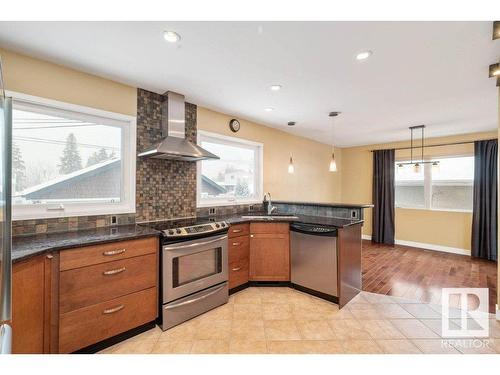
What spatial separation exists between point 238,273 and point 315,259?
0.98m

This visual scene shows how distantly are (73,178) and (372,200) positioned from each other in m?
6.03

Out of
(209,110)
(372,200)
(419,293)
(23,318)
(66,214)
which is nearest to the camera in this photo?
(23,318)

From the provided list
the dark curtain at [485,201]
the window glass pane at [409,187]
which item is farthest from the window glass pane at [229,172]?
the dark curtain at [485,201]

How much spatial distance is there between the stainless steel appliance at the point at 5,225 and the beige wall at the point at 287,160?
206 cm

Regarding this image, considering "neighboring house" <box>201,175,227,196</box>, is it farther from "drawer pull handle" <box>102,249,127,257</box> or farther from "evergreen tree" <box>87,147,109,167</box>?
"drawer pull handle" <box>102,249,127,257</box>

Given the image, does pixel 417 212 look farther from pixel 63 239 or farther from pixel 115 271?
pixel 63 239

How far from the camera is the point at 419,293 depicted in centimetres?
285

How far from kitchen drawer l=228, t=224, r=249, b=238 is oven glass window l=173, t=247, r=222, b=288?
29 cm

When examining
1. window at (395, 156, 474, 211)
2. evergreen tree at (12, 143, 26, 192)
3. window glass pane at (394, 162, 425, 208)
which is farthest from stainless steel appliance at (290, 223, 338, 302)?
window glass pane at (394, 162, 425, 208)

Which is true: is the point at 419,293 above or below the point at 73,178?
below

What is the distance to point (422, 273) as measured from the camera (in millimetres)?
3539

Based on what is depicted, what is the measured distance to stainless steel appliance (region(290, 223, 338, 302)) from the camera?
2557mm

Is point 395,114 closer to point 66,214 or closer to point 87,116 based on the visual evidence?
point 87,116
